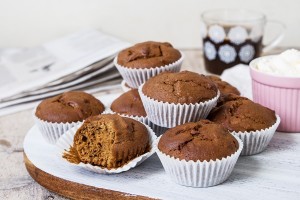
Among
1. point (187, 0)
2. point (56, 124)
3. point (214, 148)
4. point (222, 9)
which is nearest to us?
point (214, 148)

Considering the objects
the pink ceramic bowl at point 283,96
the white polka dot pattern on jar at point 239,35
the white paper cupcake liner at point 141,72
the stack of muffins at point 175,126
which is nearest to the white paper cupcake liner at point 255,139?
the stack of muffins at point 175,126

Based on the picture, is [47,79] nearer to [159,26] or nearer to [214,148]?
[159,26]

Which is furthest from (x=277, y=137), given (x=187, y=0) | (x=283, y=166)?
(x=187, y=0)

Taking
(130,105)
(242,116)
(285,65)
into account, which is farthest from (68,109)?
(285,65)

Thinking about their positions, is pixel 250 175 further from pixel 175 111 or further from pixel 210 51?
pixel 210 51

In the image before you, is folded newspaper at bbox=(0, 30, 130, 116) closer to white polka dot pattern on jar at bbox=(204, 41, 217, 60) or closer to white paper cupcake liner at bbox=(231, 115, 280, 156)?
white polka dot pattern on jar at bbox=(204, 41, 217, 60)

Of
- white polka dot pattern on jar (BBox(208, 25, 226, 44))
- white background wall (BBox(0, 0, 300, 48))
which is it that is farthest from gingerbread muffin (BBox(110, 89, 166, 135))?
white background wall (BBox(0, 0, 300, 48))
